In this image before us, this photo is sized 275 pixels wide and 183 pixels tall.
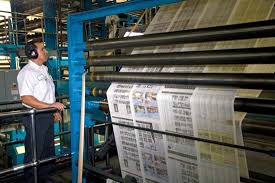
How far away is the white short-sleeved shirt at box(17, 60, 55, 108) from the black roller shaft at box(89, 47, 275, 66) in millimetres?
1190

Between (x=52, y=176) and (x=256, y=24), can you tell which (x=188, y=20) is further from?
(x=52, y=176)

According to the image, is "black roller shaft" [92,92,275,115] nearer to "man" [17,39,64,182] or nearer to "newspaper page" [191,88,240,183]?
"newspaper page" [191,88,240,183]

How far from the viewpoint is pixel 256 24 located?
1132 millimetres

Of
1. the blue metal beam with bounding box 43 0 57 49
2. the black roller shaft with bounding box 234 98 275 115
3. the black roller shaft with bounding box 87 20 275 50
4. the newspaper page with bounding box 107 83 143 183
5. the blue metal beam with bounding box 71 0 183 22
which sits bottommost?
the newspaper page with bounding box 107 83 143 183

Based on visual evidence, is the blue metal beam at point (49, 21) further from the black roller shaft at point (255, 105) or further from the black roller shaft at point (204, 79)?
the black roller shaft at point (255, 105)

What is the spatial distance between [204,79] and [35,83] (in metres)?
1.85

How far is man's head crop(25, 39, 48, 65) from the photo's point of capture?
108 inches

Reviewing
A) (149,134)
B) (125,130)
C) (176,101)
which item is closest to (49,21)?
(125,130)

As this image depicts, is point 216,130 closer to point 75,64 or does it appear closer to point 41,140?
point 75,64

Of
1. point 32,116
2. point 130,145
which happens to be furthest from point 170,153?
point 32,116

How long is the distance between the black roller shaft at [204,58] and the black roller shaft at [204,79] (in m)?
0.05

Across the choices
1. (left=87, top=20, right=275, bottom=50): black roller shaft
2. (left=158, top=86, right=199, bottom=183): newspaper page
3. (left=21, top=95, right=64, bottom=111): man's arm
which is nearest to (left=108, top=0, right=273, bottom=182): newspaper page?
(left=158, top=86, right=199, bottom=183): newspaper page

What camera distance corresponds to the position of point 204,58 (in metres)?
1.28

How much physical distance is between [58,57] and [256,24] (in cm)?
497
